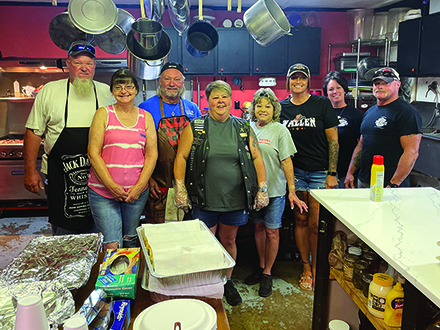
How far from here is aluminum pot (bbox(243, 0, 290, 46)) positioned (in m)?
2.58

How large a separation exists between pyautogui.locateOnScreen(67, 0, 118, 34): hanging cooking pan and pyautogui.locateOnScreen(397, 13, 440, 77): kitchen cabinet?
12.5ft

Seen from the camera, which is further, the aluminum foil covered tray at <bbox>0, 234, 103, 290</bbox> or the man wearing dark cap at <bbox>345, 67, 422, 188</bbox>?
the man wearing dark cap at <bbox>345, 67, 422, 188</bbox>

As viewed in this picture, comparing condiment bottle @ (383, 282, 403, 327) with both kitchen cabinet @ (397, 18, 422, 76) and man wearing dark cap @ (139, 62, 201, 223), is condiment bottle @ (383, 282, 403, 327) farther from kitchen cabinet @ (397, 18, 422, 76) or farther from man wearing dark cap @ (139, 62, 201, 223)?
kitchen cabinet @ (397, 18, 422, 76)

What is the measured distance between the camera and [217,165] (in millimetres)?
2332

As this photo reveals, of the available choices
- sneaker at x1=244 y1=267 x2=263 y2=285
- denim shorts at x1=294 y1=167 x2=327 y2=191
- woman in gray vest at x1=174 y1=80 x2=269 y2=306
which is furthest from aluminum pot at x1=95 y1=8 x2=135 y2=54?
sneaker at x1=244 y1=267 x2=263 y2=285

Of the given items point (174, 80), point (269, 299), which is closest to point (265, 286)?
point (269, 299)

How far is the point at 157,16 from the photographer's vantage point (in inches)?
105

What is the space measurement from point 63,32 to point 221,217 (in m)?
1.94

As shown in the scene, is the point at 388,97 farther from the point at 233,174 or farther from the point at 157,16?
the point at 157,16

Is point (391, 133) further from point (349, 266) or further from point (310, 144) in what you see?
point (349, 266)

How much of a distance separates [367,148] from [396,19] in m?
3.49

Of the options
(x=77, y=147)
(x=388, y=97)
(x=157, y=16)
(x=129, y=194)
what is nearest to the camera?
(x=129, y=194)

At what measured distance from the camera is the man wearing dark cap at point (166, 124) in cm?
262

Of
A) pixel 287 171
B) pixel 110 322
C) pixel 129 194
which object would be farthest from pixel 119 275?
pixel 287 171
